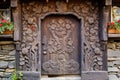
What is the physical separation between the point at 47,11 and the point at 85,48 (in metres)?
0.96

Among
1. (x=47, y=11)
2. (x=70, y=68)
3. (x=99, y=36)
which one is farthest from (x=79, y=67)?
(x=47, y=11)

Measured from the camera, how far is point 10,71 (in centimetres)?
519

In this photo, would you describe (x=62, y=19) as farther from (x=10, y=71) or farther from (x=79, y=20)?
(x=10, y=71)

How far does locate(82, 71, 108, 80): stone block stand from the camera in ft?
17.0

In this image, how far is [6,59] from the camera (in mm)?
5199

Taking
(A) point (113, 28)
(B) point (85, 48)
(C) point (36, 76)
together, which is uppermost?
(A) point (113, 28)

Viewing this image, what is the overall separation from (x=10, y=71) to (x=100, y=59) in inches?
64.3

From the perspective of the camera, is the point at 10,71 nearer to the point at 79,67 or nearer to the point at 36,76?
the point at 36,76

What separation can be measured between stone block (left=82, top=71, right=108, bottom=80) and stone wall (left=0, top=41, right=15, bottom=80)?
1.29m

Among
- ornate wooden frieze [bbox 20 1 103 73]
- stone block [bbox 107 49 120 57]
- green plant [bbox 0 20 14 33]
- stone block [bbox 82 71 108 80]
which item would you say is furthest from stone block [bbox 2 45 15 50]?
stone block [bbox 107 49 120 57]

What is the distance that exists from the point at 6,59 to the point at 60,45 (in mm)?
1003

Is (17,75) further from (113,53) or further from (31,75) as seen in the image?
(113,53)

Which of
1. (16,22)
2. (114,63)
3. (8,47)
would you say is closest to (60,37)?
(16,22)

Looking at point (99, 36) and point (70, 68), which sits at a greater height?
point (99, 36)
